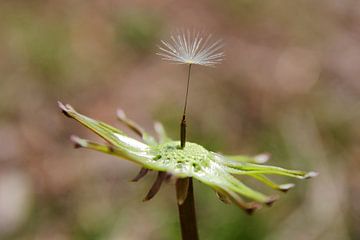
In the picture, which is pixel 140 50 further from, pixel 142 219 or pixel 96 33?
pixel 142 219

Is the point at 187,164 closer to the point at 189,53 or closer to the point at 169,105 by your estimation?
the point at 189,53

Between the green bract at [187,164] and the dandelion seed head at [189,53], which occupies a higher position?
the dandelion seed head at [189,53]

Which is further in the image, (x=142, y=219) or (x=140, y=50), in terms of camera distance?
(x=140, y=50)

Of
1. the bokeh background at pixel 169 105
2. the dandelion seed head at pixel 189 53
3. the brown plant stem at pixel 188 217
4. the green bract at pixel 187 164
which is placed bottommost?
the brown plant stem at pixel 188 217

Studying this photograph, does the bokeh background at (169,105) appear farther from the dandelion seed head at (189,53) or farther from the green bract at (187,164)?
the green bract at (187,164)

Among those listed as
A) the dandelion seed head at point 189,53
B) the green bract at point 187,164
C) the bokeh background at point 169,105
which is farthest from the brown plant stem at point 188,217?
the bokeh background at point 169,105

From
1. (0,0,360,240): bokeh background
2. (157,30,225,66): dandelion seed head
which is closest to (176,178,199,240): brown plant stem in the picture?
(157,30,225,66): dandelion seed head

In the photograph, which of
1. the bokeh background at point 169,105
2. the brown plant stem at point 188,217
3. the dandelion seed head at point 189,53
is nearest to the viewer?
the brown plant stem at point 188,217

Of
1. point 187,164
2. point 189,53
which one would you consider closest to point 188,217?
point 187,164

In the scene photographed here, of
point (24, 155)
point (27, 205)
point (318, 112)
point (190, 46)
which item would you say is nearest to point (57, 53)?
point (24, 155)
